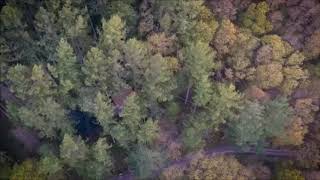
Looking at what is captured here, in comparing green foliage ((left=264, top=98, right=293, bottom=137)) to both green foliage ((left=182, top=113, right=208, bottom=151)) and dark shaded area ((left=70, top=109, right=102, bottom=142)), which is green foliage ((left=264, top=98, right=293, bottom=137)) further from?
dark shaded area ((left=70, top=109, right=102, bottom=142))

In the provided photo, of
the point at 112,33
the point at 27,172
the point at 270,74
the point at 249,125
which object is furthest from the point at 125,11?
the point at 27,172

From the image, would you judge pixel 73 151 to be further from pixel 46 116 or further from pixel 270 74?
pixel 270 74

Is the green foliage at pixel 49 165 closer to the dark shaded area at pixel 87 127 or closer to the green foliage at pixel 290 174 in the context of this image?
the dark shaded area at pixel 87 127

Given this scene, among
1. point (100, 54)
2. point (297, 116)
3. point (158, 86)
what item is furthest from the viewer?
point (297, 116)

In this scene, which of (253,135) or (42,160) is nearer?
(42,160)

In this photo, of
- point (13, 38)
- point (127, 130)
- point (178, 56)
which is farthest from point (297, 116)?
point (13, 38)

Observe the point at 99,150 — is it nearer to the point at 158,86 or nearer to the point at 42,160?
the point at 42,160
